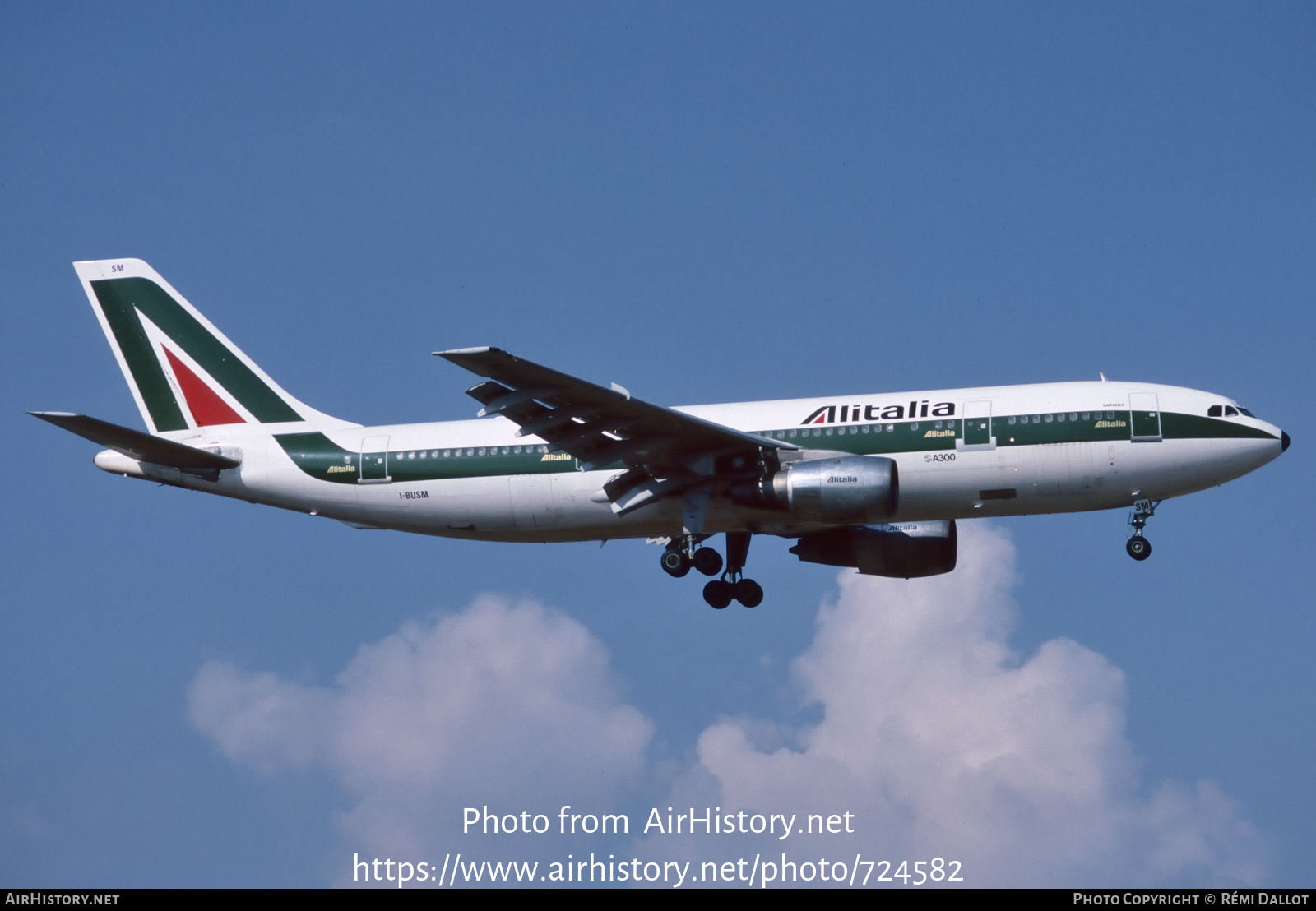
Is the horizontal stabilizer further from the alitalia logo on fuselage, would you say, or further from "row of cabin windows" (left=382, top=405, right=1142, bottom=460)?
the alitalia logo on fuselage

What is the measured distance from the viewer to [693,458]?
41.8 metres

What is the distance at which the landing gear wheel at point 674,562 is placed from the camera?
4475 centimetres

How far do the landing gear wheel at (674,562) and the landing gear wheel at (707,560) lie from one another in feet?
0.95

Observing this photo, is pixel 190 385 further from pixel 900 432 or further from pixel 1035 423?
pixel 1035 423

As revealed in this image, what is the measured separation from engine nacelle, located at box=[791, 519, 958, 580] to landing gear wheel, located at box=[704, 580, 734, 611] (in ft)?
8.07

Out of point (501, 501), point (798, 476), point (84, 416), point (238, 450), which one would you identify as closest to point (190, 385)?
point (238, 450)

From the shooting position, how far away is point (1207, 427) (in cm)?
4053

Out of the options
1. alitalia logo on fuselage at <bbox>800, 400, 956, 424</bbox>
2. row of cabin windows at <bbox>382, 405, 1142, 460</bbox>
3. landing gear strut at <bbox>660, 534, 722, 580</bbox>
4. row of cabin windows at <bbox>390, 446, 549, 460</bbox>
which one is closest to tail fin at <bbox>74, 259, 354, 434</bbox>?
row of cabin windows at <bbox>390, 446, 549, 460</bbox>

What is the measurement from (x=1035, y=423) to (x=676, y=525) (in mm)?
9542

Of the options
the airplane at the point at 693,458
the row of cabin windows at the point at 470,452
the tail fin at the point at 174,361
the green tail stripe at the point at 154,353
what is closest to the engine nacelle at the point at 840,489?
the airplane at the point at 693,458
